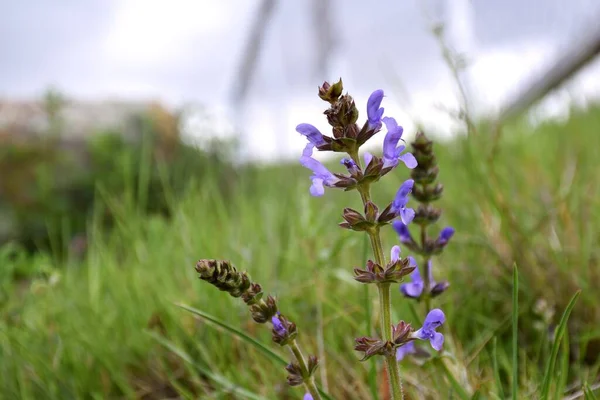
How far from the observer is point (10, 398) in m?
1.52

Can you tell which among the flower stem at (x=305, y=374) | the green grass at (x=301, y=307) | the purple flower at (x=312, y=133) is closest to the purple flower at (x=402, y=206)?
the purple flower at (x=312, y=133)

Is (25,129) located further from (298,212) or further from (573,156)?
(573,156)

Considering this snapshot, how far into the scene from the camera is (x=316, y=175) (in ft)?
2.39

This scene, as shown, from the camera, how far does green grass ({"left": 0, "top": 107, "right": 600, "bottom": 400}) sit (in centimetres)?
132

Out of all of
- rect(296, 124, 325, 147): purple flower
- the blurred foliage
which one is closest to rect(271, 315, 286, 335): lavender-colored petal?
rect(296, 124, 325, 147): purple flower

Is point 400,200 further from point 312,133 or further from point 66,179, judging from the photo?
point 66,179

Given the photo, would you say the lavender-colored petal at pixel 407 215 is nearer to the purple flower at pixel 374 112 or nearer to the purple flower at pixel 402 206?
the purple flower at pixel 402 206

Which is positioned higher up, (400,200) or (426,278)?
(400,200)

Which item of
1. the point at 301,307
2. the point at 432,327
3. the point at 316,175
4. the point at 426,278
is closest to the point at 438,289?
the point at 426,278

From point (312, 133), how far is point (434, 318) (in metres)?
0.27

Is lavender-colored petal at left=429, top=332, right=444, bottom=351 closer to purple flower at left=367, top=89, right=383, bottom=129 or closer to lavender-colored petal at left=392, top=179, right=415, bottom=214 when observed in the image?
lavender-colored petal at left=392, top=179, right=415, bottom=214

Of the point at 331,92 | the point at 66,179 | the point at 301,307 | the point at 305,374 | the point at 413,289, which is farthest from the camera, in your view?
the point at 66,179

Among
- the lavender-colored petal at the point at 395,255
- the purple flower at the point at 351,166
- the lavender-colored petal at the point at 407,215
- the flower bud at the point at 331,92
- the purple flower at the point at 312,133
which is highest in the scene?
the flower bud at the point at 331,92

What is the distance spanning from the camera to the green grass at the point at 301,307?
132 centimetres
